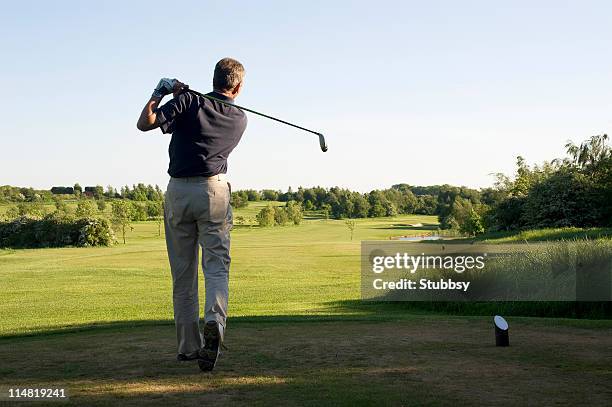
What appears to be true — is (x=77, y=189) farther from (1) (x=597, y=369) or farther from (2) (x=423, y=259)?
(1) (x=597, y=369)

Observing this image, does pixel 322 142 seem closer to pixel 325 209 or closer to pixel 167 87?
pixel 167 87

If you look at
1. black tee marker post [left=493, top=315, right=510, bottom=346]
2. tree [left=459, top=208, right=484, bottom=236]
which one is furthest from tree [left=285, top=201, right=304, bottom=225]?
black tee marker post [left=493, top=315, right=510, bottom=346]

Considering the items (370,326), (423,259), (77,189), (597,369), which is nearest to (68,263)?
(423,259)

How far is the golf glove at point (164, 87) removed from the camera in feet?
20.3

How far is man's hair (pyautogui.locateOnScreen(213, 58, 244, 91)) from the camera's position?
6.49m

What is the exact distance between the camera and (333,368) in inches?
235

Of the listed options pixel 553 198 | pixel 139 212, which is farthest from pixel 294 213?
pixel 553 198

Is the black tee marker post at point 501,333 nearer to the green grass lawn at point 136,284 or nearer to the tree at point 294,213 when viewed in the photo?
the green grass lawn at point 136,284

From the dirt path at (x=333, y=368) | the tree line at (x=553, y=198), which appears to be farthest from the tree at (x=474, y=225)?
the dirt path at (x=333, y=368)

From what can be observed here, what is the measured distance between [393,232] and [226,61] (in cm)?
8005

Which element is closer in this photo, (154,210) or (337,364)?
(337,364)

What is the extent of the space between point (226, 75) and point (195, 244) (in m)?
1.58

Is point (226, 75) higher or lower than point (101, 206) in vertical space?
higher

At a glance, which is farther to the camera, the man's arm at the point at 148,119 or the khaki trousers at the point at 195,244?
the khaki trousers at the point at 195,244
